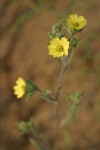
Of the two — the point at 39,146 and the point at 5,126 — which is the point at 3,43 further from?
the point at 39,146

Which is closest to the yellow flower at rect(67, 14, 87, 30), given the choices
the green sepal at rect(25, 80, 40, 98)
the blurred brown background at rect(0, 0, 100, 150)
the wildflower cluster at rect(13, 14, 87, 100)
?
the wildflower cluster at rect(13, 14, 87, 100)

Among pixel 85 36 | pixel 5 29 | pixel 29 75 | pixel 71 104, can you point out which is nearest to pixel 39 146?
pixel 71 104

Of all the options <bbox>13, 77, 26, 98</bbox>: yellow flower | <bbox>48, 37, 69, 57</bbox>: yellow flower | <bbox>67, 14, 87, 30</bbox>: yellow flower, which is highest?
<bbox>13, 77, 26, 98</bbox>: yellow flower

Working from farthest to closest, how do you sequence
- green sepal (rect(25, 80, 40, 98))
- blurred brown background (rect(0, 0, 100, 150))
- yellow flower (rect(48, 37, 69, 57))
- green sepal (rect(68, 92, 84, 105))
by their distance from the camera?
blurred brown background (rect(0, 0, 100, 150))
green sepal (rect(68, 92, 84, 105))
green sepal (rect(25, 80, 40, 98))
yellow flower (rect(48, 37, 69, 57))

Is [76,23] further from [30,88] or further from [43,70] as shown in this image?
[43,70]

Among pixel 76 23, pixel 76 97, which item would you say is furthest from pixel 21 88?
pixel 76 23

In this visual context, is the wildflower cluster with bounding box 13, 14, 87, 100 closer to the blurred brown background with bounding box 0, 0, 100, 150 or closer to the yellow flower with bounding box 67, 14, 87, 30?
the yellow flower with bounding box 67, 14, 87, 30
